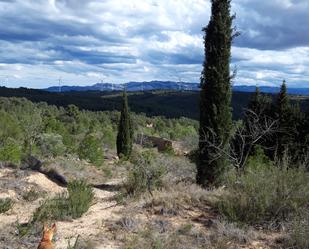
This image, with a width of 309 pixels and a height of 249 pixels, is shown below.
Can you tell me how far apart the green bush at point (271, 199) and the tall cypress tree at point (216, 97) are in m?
5.91

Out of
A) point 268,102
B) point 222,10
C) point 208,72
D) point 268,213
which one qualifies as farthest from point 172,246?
point 268,102

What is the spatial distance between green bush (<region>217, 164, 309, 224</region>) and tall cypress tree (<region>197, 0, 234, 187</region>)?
5914mm

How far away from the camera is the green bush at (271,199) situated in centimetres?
988

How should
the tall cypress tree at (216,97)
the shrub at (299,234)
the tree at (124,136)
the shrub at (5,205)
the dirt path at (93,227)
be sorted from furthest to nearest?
the tree at (124,136), the tall cypress tree at (216,97), the shrub at (5,205), the dirt path at (93,227), the shrub at (299,234)

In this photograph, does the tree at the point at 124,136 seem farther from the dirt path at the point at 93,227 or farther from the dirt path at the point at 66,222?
the dirt path at the point at 93,227

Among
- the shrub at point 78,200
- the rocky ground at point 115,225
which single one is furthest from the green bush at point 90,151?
the shrub at point 78,200

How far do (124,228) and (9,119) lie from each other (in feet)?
122

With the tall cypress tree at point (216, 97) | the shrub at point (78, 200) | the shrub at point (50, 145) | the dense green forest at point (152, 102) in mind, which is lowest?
the dense green forest at point (152, 102)

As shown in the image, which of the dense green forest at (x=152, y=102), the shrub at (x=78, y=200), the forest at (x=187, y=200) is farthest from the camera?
the dense green forest at (x=152, y=102)

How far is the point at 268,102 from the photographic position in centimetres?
3588

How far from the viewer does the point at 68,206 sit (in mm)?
10492

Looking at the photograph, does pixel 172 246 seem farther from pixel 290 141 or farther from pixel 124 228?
pixel 290 141

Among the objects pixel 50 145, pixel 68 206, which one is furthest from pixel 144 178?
pixel 50 145

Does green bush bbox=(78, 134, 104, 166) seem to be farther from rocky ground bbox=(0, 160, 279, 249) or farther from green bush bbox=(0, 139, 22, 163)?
rocky ground bbox=(0, 160, 279, 249)
